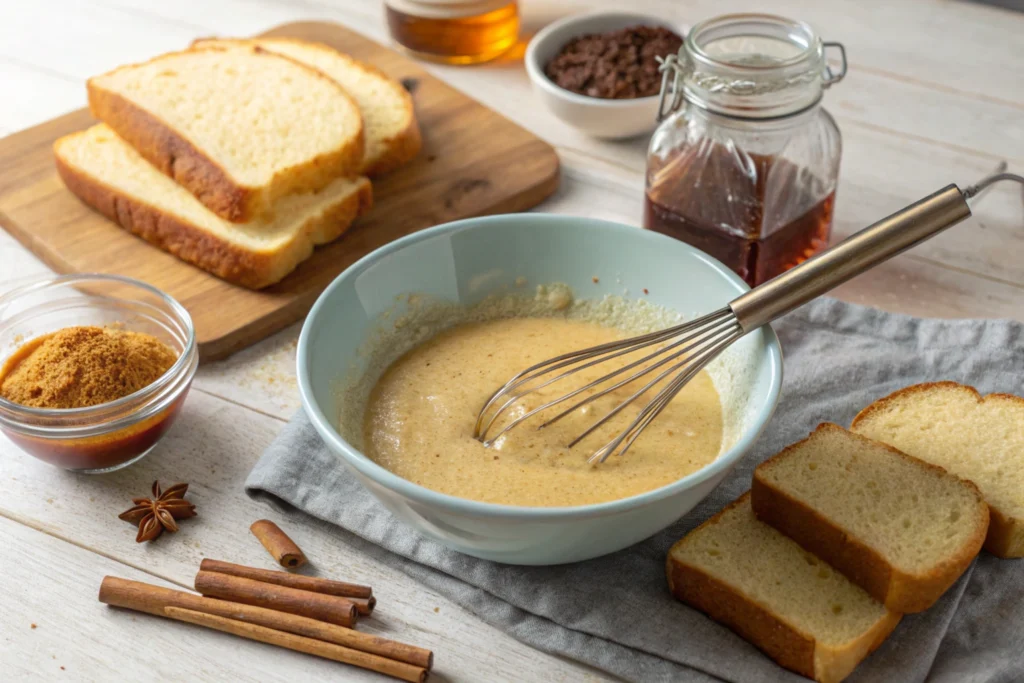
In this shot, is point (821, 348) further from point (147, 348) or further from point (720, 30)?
point (147, 348)

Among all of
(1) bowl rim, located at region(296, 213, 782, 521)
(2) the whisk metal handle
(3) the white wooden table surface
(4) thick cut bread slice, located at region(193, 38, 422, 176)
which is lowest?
(3) the white wooden table surface

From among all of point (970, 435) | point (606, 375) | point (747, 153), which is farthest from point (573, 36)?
point (970, 435)

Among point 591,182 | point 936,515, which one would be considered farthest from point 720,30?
point 936,515

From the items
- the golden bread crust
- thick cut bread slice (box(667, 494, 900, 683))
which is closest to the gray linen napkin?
thick cut bread slice (box(667, 494, 900, 683))

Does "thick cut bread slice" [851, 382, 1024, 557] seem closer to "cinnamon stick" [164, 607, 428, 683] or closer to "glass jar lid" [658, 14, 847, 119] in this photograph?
"glass jar lid" [658, 14, 847, 119]

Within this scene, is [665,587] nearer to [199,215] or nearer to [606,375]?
[606,375]

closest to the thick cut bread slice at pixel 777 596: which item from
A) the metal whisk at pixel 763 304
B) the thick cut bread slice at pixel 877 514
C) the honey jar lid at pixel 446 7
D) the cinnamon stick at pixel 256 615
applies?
the thick cut bread slice at pixel 877 514

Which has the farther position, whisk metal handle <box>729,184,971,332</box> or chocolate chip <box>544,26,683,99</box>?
chocolate chip <box>544,26,683,99</box>

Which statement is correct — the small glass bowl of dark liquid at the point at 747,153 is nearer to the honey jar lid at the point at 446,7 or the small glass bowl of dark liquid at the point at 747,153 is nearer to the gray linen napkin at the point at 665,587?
the gray linen napkin at the point at 665,587
